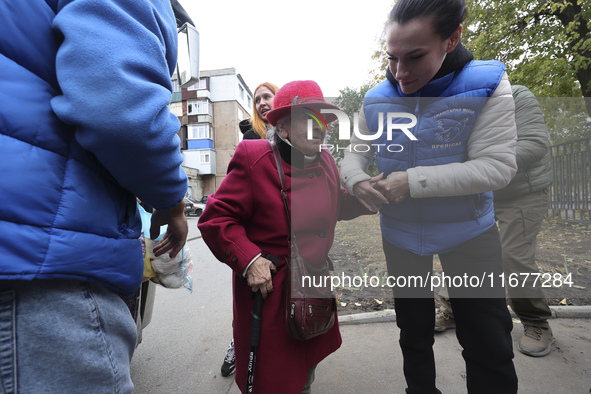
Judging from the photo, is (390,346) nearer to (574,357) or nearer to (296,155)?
(574,357)

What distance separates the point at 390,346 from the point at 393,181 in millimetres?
1909

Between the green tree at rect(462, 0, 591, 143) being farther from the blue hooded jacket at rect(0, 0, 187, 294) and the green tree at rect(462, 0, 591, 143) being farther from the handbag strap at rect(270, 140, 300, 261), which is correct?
the blue hooded jacket at rect(0, 0, 187, 294)

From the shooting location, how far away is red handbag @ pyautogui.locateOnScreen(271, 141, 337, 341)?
1336 mm

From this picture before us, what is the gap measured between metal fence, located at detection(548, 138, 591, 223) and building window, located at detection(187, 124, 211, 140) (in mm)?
38523

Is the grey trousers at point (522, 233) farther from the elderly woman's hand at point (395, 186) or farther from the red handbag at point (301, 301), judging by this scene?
the red handbag at point (301, 301)

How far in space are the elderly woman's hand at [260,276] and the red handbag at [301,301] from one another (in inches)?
3.4

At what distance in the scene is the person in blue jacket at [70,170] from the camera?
0.66 m

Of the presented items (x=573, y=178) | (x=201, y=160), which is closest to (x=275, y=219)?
(x=573, y=178)

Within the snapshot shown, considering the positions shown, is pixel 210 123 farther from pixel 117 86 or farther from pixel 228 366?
pixel 117 86

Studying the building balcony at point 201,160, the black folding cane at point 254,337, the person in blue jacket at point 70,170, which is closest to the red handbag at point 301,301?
the black folding cane at point 254,337

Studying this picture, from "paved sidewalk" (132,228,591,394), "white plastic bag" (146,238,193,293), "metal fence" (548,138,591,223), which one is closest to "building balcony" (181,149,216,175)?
"paved sidewalk" (132,228,591,394)

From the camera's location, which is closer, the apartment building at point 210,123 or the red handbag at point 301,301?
the red handbag at point 301,301

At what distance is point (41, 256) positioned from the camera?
67cm

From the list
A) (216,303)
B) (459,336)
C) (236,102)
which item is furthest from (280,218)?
(236,102)
